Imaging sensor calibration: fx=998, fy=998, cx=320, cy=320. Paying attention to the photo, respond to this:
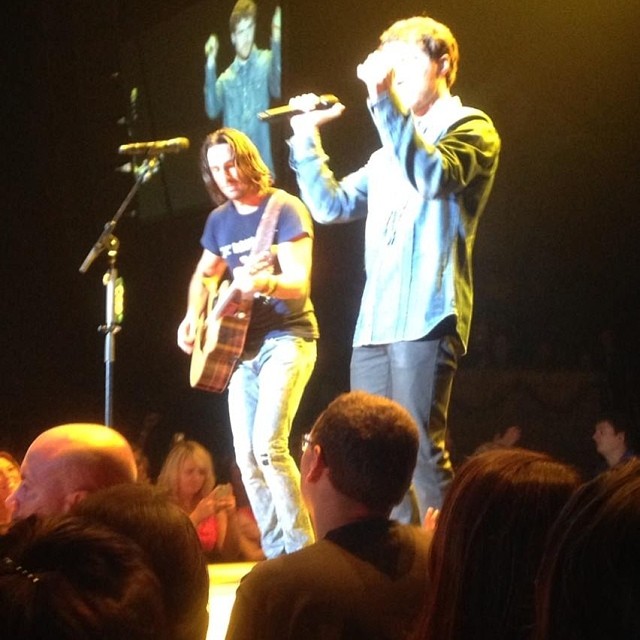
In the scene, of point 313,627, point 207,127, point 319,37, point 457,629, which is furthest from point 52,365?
point 457,629


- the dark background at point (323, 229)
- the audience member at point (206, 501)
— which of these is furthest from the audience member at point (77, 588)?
the dark background at point (323, 229)

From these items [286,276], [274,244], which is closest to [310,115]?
[274,244]

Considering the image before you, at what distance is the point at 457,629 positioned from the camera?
1.40 m

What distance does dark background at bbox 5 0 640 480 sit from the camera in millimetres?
5301

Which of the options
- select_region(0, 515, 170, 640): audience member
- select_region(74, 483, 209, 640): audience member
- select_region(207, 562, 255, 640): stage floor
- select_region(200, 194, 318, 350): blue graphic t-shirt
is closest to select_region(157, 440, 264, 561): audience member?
select_region(207, 562, 255, 640): stage floor

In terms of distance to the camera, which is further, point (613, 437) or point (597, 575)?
point (613, 437)

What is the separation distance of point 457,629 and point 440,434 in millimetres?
2357

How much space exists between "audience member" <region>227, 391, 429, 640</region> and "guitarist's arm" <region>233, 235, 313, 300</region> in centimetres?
185

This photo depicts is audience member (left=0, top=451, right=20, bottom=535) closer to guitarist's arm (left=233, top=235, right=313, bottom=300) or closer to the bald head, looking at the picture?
guitarist's arm (left=233, top=235, right=313, bottom=300)

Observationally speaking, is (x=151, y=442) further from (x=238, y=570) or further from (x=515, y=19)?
(x=515, y=19)

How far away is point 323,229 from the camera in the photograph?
5.22m

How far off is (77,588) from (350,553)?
1.03 meters

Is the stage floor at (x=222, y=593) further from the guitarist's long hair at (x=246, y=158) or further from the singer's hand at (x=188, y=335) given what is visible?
the guitarist's long hair at (x=246, y=158)

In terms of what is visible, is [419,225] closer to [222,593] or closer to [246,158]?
[246,158]
